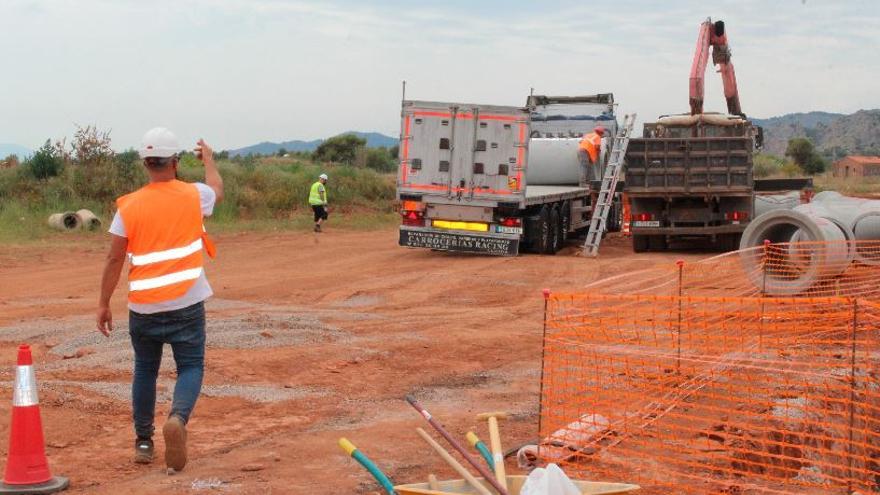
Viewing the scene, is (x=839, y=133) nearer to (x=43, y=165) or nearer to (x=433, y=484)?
(x=43, y=165)

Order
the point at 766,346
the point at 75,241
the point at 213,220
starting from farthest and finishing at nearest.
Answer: the point at 213,220
the point at 75,241
the point at 766,346

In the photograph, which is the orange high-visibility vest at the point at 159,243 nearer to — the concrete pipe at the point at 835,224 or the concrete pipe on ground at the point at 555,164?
the concrete pipe at the point at 835,224

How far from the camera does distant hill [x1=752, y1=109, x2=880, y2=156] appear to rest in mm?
137125

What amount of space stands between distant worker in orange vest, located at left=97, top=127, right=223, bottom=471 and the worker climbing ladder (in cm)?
1647

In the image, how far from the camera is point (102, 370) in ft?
32.8

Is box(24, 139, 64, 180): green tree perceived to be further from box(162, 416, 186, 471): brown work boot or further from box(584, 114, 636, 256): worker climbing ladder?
box(162, 416, 186, 471): brown work boot

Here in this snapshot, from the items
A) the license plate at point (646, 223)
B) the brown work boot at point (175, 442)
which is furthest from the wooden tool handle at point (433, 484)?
the license plate at point (646, 223)

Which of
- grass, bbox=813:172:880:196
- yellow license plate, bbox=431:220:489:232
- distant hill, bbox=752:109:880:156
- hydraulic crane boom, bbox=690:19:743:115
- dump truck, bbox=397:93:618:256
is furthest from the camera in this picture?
distant hill, bbox=752:109:880:156

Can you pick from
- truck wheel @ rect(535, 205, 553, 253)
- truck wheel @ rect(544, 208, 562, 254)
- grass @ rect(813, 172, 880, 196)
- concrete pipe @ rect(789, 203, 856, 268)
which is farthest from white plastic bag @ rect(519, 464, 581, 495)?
grass @ rect(813, 172, 880, 196)

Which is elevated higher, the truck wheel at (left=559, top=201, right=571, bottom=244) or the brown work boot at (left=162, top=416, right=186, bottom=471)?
the truck wheel at (left=559, top=201, right=571, bottom=244)

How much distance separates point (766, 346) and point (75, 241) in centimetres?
1932

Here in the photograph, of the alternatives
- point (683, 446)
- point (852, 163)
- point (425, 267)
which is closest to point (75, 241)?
point (425, 267)

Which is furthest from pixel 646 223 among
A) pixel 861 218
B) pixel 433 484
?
pixel 433 484

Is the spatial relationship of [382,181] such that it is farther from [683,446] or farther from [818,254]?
[683,446]
